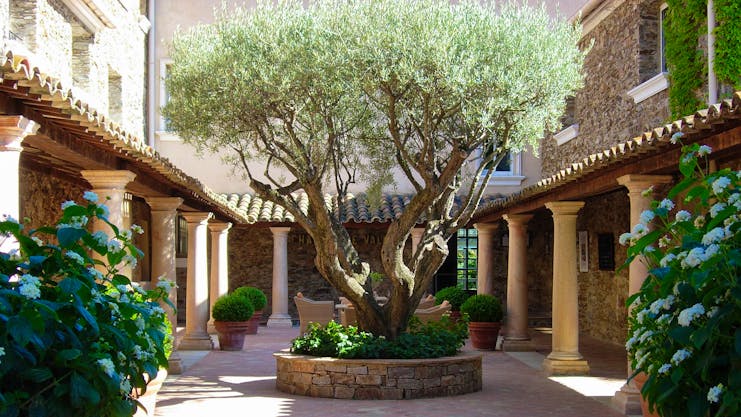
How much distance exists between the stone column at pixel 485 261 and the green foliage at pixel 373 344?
19.4 feet

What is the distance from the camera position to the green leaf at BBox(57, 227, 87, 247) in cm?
375

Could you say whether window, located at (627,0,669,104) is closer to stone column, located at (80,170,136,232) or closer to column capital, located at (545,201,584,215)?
column capital, located at (545,201,584,215)

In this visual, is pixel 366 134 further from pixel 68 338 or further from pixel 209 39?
pixel 68 338

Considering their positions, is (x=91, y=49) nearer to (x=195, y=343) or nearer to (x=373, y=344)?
(x=195, y=343)

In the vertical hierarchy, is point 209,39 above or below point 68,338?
above

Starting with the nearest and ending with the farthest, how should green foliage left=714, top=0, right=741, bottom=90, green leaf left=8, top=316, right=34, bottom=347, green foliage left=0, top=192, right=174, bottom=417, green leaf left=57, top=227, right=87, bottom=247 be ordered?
green leaf left=8, top=316, right=34, bottom=347, green foliage left=0, top=192, right=174, bottom=417, green leaf left=57, top=227, right=87, bottom=247, green foliage left=714, top=0, right=741, bottom=90

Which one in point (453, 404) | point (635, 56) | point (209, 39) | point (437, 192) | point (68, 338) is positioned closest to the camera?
point (68, 338)

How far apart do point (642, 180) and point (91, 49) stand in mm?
8401

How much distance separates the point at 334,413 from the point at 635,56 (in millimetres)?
7329

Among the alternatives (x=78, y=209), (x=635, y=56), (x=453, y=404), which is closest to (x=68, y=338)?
(x=78, y=209)

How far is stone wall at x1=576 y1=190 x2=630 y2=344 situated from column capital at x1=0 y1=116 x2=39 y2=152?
10505mm

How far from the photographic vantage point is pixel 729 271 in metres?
3.26

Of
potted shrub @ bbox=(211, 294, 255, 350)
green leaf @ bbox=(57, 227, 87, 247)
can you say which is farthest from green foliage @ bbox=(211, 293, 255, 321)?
green leaf @ bbox=(57, 227, 87, 247)

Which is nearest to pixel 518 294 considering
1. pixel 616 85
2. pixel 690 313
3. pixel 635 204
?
pixel 616 85
